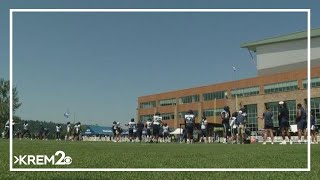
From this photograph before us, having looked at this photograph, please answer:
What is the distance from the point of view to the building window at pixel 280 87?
63.1 m

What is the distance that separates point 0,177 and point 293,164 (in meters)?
4.86

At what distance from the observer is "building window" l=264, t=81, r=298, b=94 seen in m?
63.1

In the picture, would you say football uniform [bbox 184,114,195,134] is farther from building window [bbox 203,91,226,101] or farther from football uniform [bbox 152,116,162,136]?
building window [bbox 203,91,226,101]

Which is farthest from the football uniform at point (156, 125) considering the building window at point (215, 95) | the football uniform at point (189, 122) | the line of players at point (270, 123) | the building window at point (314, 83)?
the building window at point (215, 95)

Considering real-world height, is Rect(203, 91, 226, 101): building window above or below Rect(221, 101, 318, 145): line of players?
above

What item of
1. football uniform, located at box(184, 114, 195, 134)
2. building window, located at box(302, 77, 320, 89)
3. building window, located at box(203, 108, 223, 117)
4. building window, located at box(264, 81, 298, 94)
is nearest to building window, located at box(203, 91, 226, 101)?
building window, located at box(203, 108, 223, 117)

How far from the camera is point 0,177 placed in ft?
20.1

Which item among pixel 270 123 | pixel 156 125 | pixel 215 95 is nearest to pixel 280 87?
pixel 215 95

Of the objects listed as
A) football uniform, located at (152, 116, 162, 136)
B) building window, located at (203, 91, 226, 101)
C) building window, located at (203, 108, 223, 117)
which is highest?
building window, located at (203, 91, 226, 101)

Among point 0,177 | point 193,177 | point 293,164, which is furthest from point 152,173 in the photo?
point 293,164

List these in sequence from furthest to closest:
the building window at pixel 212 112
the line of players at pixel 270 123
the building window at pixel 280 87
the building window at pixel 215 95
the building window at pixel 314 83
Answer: the building window at pixel 212 112 < the building window at pixel 215 95 < the building window at pixel 280 87 < the building window at pixel 314 83 < the line of players at pixel 270 123

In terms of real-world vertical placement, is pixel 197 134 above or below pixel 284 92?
below

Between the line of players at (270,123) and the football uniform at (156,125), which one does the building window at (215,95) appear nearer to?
the football uniform at (156,125)

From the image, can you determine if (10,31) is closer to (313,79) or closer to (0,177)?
(0,177)
